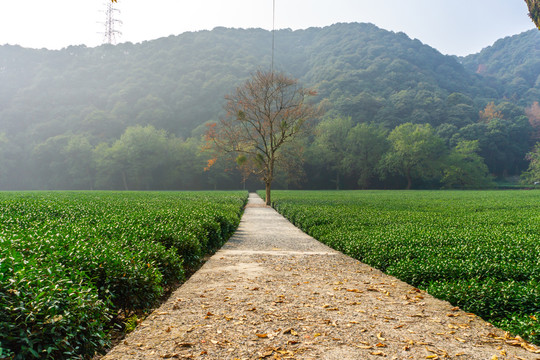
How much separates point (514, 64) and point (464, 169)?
2785 inches

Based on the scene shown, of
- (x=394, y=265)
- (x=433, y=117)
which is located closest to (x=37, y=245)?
(x=394, y=265)

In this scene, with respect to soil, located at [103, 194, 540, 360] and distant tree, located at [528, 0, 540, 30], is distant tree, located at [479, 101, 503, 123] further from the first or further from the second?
soil, located at [103, 194, 540, 360]

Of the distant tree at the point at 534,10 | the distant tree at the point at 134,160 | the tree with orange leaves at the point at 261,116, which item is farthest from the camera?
the distant tree at the point at 134,160

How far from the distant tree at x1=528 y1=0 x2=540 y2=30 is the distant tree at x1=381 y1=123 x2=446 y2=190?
53.0 meters

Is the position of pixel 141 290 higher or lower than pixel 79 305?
lower

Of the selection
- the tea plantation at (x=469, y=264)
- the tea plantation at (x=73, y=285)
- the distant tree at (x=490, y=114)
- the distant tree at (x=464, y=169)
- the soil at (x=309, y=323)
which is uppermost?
the distant tree at (x=490, y=114)

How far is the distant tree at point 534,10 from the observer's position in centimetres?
703

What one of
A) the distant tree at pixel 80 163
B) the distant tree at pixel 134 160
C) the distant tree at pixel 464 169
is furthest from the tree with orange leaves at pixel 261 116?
the distant tree at pixel 80 163

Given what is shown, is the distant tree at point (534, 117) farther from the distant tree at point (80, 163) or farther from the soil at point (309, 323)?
the distant tree at point (80, 163)

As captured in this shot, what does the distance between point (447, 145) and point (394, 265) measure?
7103 centimetres

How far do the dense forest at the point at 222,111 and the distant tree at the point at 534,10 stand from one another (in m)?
38.7

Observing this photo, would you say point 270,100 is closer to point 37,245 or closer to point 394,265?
point 394,265

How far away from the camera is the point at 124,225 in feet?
20.1

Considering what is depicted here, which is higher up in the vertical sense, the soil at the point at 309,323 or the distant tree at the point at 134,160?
the distant tree at the point at 134,160
